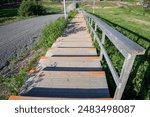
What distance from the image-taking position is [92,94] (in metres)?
3.64

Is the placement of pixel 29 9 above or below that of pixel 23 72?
below

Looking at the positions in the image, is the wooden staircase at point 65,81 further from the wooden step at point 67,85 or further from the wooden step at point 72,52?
the wooden step at point 72,52

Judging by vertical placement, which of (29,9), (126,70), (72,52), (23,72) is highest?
(126,70)

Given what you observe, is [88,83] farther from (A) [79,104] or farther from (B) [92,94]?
(A) [79,104]

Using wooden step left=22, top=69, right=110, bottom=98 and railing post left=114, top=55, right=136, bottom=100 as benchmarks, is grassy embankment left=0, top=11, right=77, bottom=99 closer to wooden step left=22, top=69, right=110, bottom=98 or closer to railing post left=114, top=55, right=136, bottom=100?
wooden step left=22, top=69, right=110, bottom=98

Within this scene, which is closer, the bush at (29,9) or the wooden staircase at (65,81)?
the wooden staircase at (65,81)

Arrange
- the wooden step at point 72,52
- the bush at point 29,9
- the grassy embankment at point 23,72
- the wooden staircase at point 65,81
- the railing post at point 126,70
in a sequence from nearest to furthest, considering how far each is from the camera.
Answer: the railing post at point 126,70 → the wooden staircase at point 65,81 → the grassy embankment at point 23,72 → the wooden step at point 72,52 → the bush at point 29,9

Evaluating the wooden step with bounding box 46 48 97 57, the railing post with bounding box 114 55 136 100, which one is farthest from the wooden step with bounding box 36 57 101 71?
the railing post with bounding box 114 55 136 100

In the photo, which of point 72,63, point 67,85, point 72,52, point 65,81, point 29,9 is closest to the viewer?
point 67,85

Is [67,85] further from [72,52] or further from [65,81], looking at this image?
[72,52]

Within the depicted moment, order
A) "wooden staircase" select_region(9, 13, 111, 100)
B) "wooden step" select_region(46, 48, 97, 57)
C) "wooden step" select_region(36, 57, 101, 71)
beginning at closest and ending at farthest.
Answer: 1. "wooden staircase" select_region(9, 13, 111, 100)
2. "wooden step" select_region(36, 57, 101, 71)
3. "wooden step" select_region(46, 48, 97, 57)

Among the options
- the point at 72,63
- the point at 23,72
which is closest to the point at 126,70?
the point at 72,63

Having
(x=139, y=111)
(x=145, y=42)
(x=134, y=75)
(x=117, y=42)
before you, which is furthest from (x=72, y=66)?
(x=145, y=42)

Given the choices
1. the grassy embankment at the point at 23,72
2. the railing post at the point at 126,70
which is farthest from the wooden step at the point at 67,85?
the railing post at the point at 126,70
